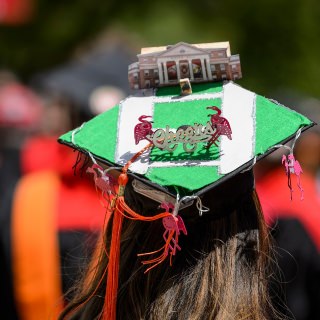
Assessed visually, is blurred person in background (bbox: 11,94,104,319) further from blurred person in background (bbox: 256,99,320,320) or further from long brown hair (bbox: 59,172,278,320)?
long brown hair (bbox: 59,172,278,320)

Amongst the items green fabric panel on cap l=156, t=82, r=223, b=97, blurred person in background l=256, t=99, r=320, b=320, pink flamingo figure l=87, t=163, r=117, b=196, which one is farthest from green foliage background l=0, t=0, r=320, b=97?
pink flamingo figure l=87, t=163, r=117, b=196

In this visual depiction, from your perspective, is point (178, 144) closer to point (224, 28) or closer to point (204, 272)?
point (204, 272)

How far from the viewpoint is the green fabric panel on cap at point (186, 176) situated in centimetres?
193

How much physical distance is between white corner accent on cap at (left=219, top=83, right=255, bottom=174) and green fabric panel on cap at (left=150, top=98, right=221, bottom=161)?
Result: 0.9 inches

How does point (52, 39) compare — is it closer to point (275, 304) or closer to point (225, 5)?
point (225, 5)

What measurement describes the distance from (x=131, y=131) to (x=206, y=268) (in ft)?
1.16

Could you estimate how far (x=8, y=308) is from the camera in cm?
397

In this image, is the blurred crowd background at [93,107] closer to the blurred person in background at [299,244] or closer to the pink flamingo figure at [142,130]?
the blurred person in background at [299,244]

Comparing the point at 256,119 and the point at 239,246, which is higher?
the point at 256,119

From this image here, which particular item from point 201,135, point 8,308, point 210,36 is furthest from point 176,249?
point 210,36

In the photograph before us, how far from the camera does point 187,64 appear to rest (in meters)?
2.14

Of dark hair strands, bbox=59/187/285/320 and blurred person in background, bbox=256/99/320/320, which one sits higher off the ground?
dark hair strands, bbox=59/187/285/320

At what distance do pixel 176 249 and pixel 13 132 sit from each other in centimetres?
929

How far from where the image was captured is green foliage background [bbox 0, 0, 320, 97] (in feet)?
26.5
